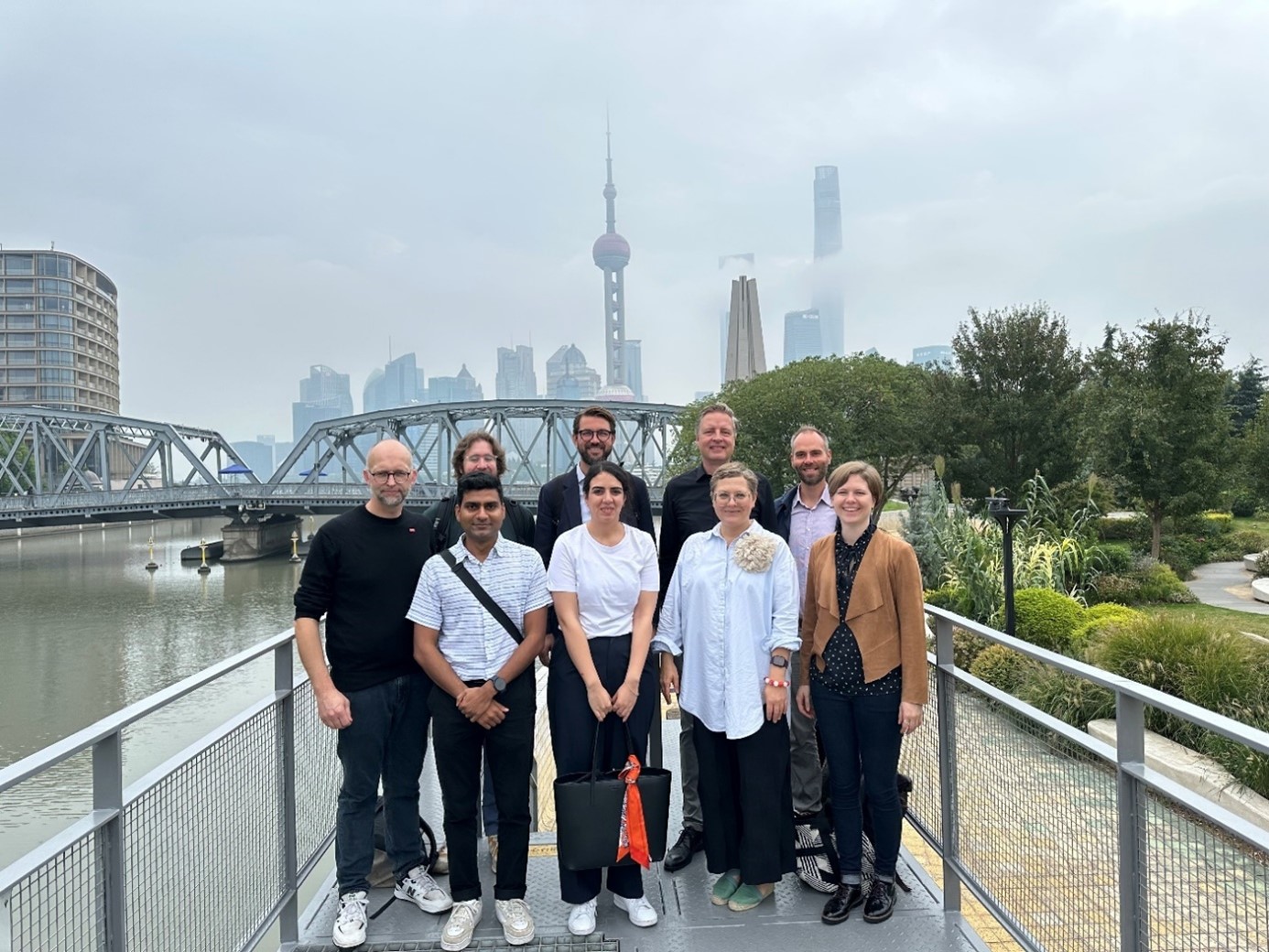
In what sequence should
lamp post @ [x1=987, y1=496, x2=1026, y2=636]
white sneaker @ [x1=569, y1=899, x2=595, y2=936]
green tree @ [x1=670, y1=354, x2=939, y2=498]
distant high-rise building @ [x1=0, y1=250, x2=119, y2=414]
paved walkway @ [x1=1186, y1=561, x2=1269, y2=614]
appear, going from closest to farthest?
white sneaker @ [x1=569, y1=899, x2=595, y2=936], lamp post @ [x1=987, y1=496, x2=1026, y2=636], paved walkway @ [x1=1186, y1=561, x2=1269, y2=614], green tree @ [x1=670, y1=354, x2=939, y2=498], distant high-rise building @ [x1=0, y1=250, x2=119, y2=414]

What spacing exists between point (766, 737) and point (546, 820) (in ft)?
8.44

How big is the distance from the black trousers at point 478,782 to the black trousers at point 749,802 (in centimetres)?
71

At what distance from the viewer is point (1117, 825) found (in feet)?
7.19

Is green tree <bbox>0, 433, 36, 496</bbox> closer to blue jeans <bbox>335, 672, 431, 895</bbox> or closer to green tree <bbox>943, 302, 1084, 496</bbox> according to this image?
green tree <bbox>943, 302, 1084, 496</bbox>

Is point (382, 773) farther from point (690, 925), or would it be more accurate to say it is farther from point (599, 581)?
point (690, 925)

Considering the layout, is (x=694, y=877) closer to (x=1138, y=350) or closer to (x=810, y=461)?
(x=810, y=461)

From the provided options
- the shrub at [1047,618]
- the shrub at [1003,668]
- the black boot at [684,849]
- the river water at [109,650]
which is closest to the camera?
the black boot at [684,849]

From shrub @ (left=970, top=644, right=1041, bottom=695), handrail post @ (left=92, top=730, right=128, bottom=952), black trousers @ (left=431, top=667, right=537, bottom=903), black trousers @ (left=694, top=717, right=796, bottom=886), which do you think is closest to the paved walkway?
shrub @ (left=970, top=644, right=1041, bottom=695)

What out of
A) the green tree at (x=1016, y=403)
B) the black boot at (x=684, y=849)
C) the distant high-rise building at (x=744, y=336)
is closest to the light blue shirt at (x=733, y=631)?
the black boot at (x=684, y=849)

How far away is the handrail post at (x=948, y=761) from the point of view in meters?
3.22

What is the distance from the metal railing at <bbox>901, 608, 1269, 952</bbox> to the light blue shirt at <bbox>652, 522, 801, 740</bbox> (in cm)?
64

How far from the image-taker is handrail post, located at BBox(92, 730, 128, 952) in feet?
6.72

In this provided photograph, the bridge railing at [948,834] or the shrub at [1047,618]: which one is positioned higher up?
the bridge railing at [948,834]

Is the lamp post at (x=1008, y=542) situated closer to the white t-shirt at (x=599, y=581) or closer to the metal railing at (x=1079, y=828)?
the metal railing at (x=1079, y=828)
